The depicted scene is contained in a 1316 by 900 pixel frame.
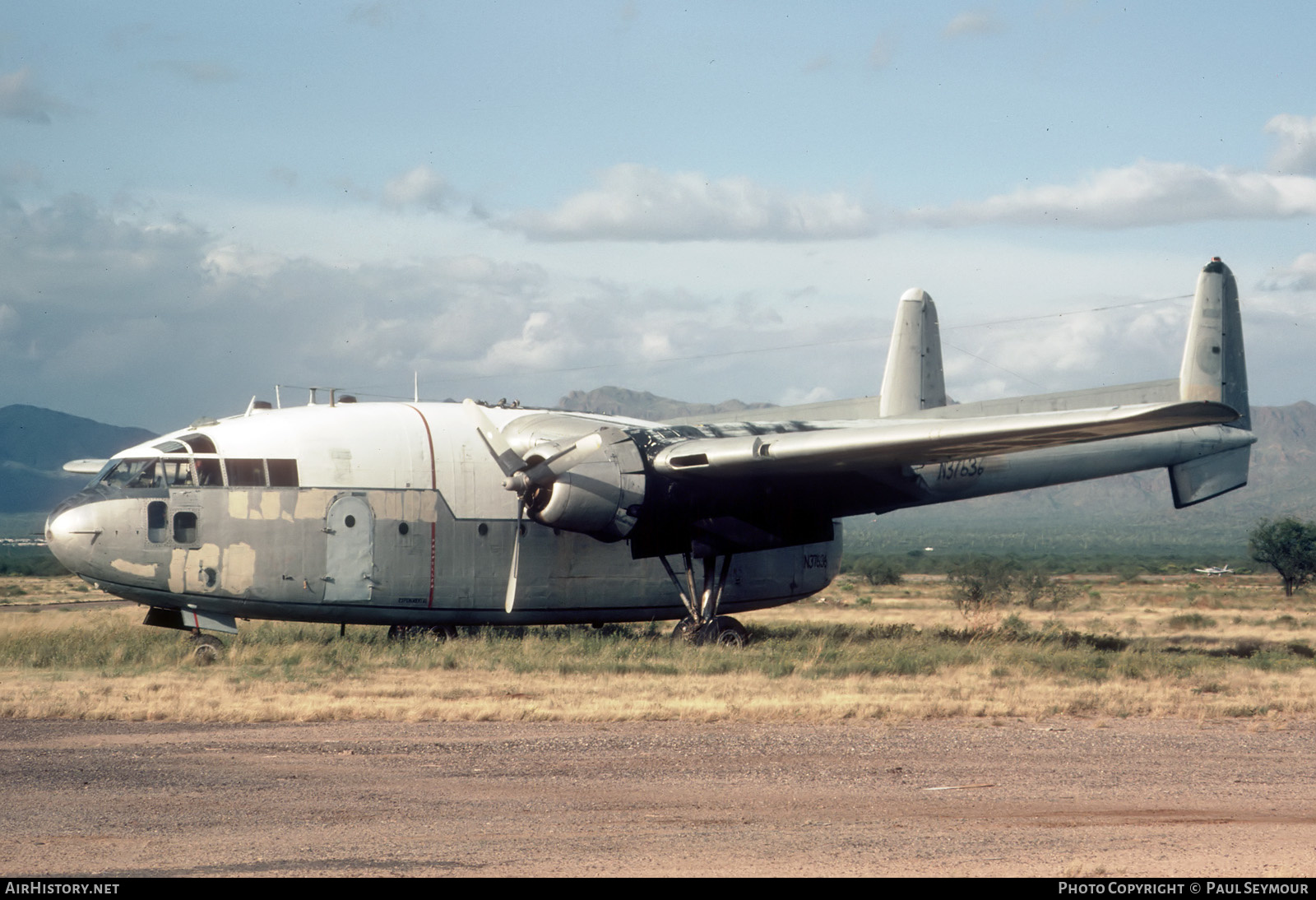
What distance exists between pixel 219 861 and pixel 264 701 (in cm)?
759

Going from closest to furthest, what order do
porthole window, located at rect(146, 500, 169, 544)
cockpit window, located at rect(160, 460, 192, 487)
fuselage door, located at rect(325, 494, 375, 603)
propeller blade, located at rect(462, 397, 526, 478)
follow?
1. porthole window, located at rect(146, 500, 169, 544)
2. cockpit window, located at rect(160, 460, 192, 487)
3. fuselage door, located at rect(325, 494, 375, 603)
4. propeller blade, located at rect(462, 397, 526, 478)

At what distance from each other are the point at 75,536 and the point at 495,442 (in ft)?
20.6

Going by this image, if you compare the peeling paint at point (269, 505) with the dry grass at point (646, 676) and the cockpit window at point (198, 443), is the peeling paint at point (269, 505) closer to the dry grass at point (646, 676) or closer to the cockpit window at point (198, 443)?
the cockpit window at point (198, 443)

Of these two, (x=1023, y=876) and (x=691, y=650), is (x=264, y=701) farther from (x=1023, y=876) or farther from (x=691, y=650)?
(x=1023, y=876)

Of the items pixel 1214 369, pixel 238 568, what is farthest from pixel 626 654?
pixel 1214 369

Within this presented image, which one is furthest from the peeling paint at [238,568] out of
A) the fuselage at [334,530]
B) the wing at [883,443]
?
the wing at [883,443]

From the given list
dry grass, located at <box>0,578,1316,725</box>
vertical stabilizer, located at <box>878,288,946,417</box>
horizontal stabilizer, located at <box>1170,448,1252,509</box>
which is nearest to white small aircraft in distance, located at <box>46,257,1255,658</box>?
dry grass, located at <box>0,578,1316,725</box>

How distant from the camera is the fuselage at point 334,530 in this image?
725 inches

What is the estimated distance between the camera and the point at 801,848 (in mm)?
7938

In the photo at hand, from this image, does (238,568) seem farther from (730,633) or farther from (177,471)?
(730,633)

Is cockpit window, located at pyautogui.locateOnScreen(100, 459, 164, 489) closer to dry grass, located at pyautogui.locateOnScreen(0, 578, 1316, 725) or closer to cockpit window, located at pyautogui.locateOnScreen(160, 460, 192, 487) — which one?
cockpit window, located at pyautogui.locateOnScreen(160, 460, 192, 487)

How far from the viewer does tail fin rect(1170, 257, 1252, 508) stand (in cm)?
2488

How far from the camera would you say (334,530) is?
19.2 m

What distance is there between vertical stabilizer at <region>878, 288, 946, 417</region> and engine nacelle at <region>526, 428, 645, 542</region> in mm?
8759
